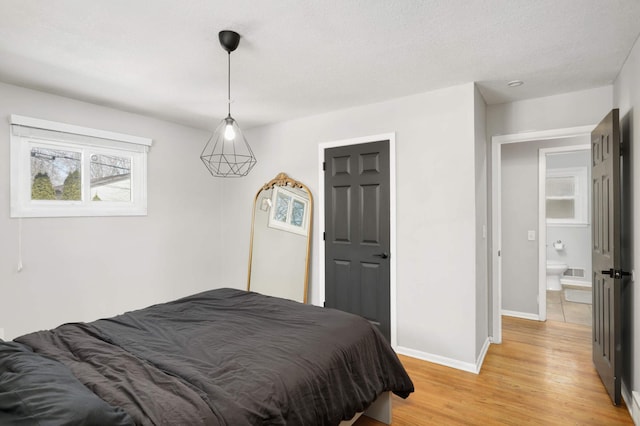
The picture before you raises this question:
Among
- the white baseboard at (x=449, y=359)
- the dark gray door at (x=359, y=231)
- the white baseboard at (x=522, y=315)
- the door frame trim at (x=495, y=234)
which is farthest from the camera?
the white baseboard at (x=522, y=315)

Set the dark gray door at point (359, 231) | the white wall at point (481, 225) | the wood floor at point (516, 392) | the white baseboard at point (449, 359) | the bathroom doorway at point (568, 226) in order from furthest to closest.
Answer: the bathroom doorway at point (568, 226)
the dark gray door at point (359, 231)
the white wall at point (481, 225)
the white baseboard at point (449, 359)
the wood floor at point (516, 392)

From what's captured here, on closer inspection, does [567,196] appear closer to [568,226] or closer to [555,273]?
[568,226]

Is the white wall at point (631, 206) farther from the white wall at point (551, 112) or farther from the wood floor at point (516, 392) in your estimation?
the white wall at point (551, 112)

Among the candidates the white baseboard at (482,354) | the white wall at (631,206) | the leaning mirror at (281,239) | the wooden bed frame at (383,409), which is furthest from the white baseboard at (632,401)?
the leaning mirror at (281,239)

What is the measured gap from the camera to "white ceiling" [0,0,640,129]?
1842 mm

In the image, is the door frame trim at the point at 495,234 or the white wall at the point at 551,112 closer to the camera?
the white wall at the point at 551,112

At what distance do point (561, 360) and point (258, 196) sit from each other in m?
3.59

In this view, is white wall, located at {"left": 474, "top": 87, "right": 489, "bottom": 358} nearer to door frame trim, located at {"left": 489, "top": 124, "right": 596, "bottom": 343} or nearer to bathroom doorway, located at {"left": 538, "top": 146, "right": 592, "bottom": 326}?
door frame trim, located at {"left": 489, "top": 124, "right": 596, "bottom": 343}

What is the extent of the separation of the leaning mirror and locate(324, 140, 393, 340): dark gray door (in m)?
0.31

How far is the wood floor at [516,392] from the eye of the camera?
223 centimetres

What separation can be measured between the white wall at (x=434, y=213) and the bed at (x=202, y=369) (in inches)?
41.5

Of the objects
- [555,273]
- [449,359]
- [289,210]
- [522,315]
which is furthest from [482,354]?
[555,273]

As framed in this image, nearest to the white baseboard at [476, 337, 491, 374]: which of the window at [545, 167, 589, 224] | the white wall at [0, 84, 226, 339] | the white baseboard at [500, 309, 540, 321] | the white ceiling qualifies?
the white baseboard at [500, 309, 540, 321]

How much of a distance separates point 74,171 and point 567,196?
7154mm
